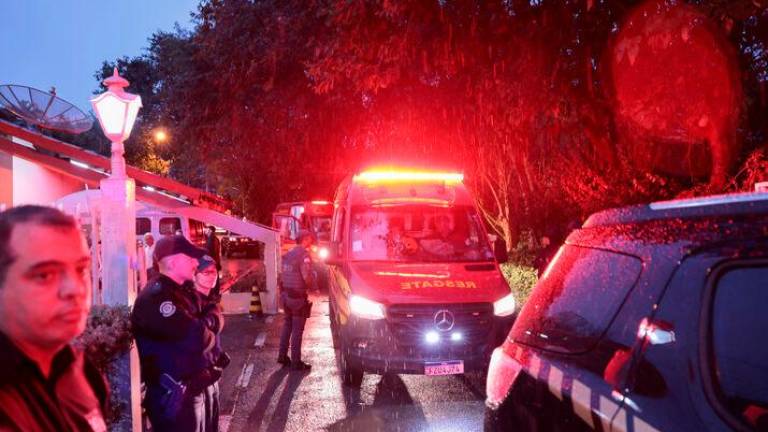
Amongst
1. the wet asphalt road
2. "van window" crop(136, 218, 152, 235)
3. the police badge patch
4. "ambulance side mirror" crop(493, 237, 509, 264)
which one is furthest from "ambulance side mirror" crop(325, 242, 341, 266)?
"van window" crop(136, 218, 152, 235)

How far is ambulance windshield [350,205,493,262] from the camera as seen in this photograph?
27.7ft

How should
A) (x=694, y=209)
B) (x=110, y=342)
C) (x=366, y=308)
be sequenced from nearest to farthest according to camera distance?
(x=694, y=209) → (x=110, y=342) → (x=366, y=308)

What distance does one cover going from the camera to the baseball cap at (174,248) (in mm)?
4340

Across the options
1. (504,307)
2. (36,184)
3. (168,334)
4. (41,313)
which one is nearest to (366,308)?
(504,307)

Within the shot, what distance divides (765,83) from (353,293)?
9.07 metres

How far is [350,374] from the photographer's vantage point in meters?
7.87

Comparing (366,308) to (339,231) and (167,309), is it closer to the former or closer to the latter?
(339,231)

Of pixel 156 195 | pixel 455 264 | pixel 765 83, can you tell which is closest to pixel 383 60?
pixel 455 264

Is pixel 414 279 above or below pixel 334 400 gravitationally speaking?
above

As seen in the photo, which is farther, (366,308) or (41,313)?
(366,308)

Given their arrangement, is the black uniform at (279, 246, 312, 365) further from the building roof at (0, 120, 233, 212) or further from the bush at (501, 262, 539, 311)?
the building roof at (0, 120, 233, 212)

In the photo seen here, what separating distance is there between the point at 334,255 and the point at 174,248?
13.7ft

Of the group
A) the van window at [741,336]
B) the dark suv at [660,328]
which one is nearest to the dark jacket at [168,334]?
the dark suv at [660,328]

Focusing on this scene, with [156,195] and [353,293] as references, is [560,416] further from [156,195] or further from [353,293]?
[156,195]
